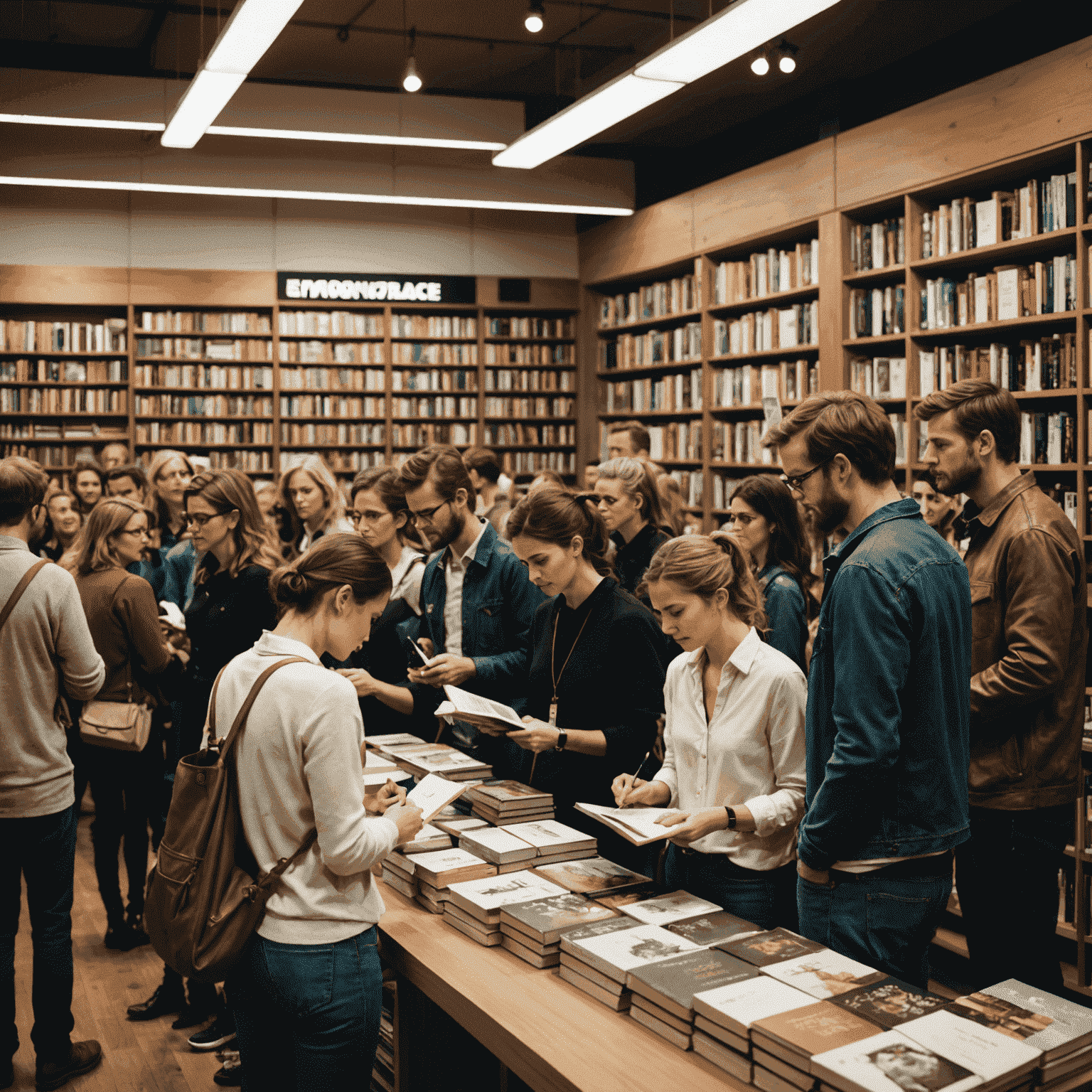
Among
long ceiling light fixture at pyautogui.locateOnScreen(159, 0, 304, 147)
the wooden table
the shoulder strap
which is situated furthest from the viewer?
long ceiling light fixture at pyautogui.locateOnScreen(159, 0, 304, 147)

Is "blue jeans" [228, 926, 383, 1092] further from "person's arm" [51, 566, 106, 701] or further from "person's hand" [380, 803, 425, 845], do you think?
"person's arm" [51, 566, 106, 701]

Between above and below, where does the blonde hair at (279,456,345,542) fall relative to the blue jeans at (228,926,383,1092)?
above

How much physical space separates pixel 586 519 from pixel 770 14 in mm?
2464

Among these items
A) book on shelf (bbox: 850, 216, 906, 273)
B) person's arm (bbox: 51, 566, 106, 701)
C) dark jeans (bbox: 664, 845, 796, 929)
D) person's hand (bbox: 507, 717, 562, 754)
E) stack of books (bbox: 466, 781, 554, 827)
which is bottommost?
dark jeans (bbox: 664, 845, 796, 929)

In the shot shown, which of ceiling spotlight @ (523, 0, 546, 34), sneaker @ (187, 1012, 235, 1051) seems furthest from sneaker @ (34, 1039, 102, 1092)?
ceiling spotlight @ (523, 0, 546, 34)

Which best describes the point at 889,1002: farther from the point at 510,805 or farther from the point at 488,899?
the point at 510,805

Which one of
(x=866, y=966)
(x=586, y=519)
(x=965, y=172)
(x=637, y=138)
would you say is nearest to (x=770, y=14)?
(x=965, y=172)

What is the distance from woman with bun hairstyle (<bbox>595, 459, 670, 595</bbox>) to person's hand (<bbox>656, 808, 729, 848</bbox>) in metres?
2.04

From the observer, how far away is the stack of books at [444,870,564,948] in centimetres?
208

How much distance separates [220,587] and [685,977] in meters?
2.10

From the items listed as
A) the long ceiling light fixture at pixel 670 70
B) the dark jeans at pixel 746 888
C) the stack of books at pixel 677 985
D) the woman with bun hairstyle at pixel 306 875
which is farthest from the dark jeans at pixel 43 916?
the long ceiling light fixture at pixel 670 70

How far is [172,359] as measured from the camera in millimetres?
8688

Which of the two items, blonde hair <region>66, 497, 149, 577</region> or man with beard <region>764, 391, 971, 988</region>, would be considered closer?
man with beard <region>764, 391, 971, 988</region>

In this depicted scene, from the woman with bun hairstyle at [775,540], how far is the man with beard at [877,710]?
1.19m
